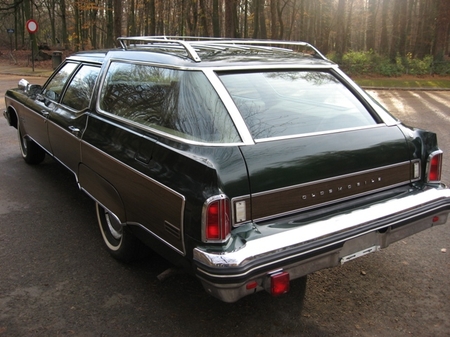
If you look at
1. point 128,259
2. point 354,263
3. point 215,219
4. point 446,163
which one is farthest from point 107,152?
point 446,163

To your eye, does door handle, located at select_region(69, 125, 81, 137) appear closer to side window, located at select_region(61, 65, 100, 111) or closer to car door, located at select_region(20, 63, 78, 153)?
side window, located at select_region(61, 65, 100, 111)

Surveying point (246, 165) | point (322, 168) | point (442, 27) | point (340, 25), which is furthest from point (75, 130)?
point (442, 27)

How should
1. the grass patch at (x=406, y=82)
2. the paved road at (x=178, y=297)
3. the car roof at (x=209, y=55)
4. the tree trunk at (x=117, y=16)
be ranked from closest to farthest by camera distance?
the paved road at (x=178, y=297) → the car roof at (x=209, y=55) → the grass patch at (x=406, y=82) → the tree trunk at (x=117, y=16)

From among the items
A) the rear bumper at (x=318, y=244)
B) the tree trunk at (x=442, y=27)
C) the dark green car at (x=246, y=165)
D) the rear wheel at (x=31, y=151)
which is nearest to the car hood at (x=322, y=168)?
the dark green car at (x=246, y=165)

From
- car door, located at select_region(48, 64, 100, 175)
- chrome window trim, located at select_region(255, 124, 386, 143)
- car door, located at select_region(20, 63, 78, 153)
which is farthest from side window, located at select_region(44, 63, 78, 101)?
chrome window trim, located at select_region(255, 124, 386, 143)

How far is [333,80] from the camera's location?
3.88m

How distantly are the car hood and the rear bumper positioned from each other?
16 cm

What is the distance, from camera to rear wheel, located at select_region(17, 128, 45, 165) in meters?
6.59

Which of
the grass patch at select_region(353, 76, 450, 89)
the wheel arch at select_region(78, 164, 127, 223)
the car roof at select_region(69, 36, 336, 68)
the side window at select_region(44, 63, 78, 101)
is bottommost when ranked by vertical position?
the grass patch at select_region(353, 76, 450, 89)

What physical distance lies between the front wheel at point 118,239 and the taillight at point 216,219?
1.07m

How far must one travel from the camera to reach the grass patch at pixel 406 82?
19.6 metres

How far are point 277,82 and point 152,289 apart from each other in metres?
1.88

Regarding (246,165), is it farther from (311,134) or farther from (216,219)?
(311,134)

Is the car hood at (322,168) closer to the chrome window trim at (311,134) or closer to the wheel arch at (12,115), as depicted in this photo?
the chrome window trim at (311,134)
